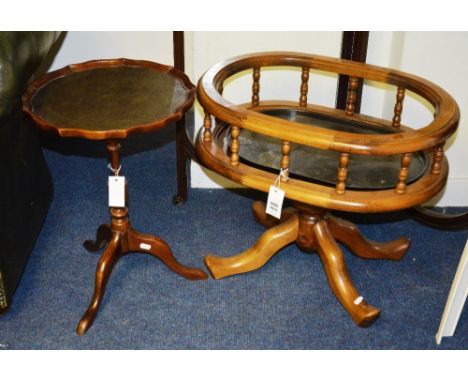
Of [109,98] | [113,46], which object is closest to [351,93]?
[109,98]

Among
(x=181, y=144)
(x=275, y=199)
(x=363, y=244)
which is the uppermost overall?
(x=275, y=199)

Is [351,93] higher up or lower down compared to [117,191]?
higher up

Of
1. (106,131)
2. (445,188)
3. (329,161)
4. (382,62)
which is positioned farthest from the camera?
(445,188)

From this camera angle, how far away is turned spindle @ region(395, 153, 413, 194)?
5.87 ft

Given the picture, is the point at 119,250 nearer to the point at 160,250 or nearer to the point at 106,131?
the point at 160,250

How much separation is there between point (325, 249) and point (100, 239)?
0.83 metres

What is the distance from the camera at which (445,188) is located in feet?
8.72

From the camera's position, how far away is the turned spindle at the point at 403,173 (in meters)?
1.79

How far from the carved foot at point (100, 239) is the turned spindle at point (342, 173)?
35.4 inches

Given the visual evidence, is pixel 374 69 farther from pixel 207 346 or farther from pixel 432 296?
pixel 207 346

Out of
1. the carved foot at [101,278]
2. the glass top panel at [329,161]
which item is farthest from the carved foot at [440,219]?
the carved foot at [101,278]

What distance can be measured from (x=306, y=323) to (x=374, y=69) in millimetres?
876

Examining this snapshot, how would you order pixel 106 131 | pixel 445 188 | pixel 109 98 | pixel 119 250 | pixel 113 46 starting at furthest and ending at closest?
pixel 113 46, pixel 445 188, pixel 119 250, pixel 109 98, pixel 106 131

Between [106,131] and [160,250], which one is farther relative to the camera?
[160,250]
